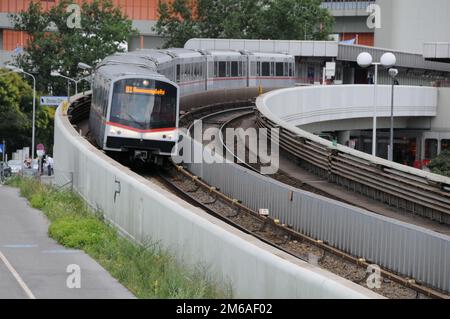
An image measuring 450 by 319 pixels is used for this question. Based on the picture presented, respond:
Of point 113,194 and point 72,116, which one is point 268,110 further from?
point 113,194

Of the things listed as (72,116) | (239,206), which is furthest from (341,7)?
(239,206)

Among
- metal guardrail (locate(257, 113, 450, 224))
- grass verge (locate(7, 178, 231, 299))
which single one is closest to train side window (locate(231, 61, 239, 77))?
metal guardrail (locate(257, 113, 450, 224))

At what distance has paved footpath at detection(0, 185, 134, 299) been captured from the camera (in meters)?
13.4

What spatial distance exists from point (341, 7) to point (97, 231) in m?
103

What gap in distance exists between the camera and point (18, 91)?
78.9 metres

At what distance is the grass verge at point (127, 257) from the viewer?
1335 cm

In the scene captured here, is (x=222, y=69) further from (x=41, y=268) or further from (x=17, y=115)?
(x=41, y=268)

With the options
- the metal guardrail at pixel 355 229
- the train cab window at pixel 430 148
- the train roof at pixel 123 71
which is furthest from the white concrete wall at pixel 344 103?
the metal guardrail at pixel 355 229

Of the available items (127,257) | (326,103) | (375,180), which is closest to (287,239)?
(375,180)

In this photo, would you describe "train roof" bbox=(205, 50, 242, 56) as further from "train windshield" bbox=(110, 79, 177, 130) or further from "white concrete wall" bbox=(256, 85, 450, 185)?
"train windshield" bbox=(110, 79, 177, 130)

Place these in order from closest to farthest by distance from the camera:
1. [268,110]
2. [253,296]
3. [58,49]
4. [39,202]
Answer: [253,296] < [39,202] < [268,110] < [58,49]

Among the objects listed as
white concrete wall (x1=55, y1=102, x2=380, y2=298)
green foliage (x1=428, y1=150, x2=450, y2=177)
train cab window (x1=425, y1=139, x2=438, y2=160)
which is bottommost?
train cab window (x1=425, y1=139, x2=438, y2=160)

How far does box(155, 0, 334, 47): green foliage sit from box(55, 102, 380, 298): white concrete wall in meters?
69.6

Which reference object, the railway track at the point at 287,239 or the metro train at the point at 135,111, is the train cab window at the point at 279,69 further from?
the railway track at the point at 287,239
